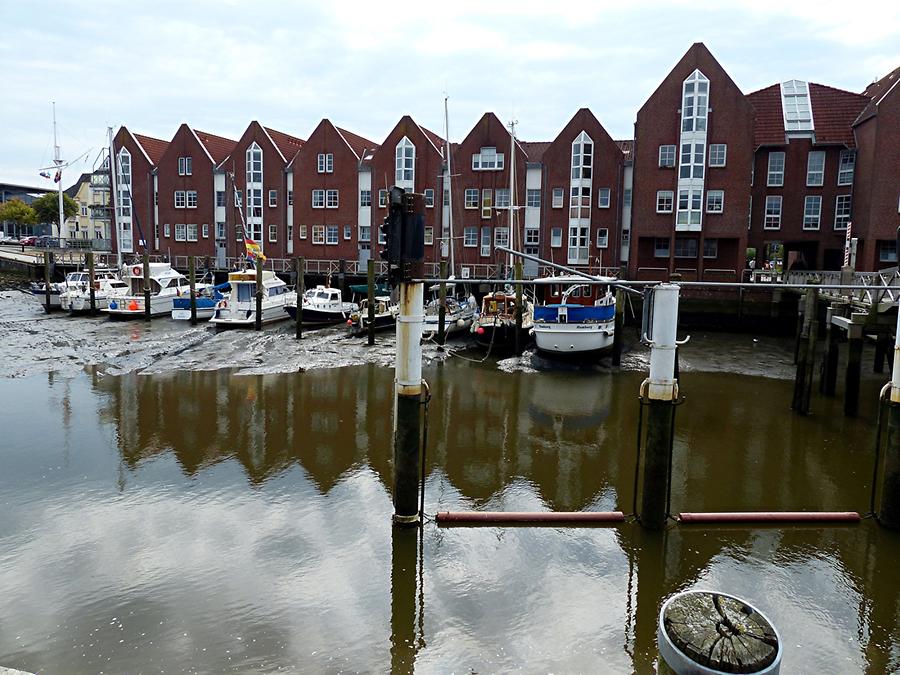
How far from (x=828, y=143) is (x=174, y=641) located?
4462 centimetres

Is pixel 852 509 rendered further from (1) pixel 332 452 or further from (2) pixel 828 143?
(2) pixel 828 143

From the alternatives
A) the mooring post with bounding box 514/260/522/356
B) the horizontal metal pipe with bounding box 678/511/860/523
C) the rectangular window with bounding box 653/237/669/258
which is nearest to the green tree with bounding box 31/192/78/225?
the rectangular window with bounding box 653/237/669/258

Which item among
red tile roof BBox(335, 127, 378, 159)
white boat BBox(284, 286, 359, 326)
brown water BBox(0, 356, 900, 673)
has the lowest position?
brown water BBox(0, 356, 900, 673)

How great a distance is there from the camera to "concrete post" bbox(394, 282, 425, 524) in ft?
30.9

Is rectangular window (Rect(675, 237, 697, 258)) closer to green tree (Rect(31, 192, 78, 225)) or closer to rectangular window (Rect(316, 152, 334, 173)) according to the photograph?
rectangular window (Rect(316, 152, 334, 173))

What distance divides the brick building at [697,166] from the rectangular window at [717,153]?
6 centimetres

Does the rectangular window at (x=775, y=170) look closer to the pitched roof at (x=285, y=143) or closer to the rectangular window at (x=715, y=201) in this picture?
the rectangular window at (x=715, y=201)

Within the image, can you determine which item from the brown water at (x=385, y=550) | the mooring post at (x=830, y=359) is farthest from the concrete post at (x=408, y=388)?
the mooring post at (x=830, y=359)

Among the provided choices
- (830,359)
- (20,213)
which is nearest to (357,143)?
(830,359)

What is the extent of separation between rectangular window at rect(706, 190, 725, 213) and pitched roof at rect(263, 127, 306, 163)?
102ft

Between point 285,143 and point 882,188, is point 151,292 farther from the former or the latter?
point 882,188

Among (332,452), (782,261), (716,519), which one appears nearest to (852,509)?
(716,519)

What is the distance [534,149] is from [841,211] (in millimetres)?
20089

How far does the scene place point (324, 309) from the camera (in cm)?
3653
